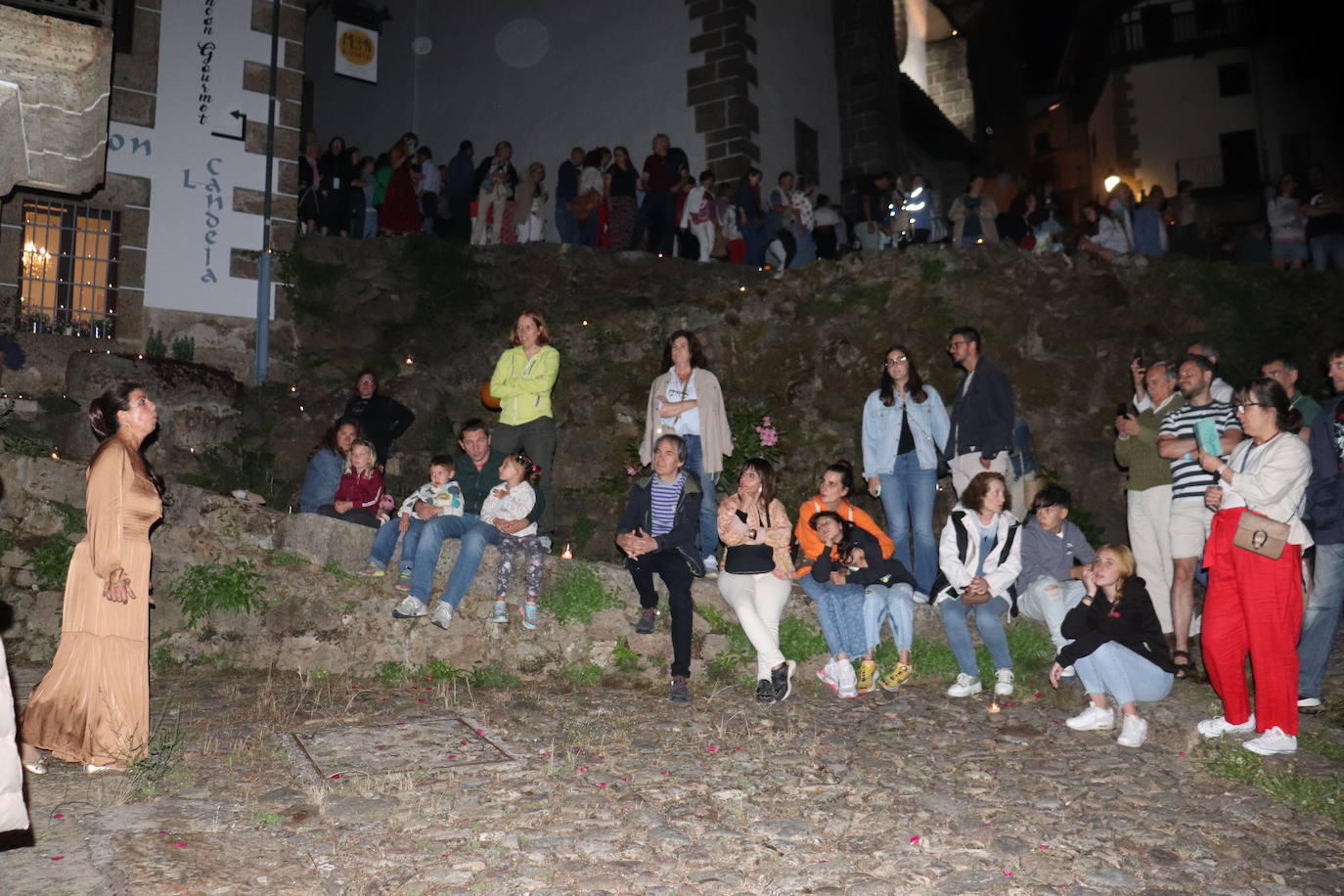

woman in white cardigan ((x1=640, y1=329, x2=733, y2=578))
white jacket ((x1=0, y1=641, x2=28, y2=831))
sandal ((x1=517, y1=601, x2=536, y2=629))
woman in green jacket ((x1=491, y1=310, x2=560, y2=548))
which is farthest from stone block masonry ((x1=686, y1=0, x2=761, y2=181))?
white jacket ((x1=0, y1=641, x2=28, y2=831))

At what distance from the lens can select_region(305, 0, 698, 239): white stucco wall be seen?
18.0m

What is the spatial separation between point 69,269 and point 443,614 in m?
8.42

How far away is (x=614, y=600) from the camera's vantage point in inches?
293

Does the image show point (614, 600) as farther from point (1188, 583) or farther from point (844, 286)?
point (844, 286)

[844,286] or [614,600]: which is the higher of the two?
[844,286]

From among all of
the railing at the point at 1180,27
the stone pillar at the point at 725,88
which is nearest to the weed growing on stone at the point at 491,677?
the stone pillar at the point at 725,88

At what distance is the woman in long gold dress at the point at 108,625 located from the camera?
5.22 m

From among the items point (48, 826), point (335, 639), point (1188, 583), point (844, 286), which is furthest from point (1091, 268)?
point (48, 826)

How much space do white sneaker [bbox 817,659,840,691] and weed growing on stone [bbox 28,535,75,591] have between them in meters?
5.43

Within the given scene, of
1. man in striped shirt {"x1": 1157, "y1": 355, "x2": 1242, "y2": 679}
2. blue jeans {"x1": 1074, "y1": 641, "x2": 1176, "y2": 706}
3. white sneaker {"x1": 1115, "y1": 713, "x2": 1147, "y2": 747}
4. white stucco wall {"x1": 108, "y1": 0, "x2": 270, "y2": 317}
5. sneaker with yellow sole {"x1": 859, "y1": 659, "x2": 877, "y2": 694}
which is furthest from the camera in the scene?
white stucco wall {"x1": 108, "y1": 0, "x2": 270, "y2": 317}

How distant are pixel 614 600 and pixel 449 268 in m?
8.81

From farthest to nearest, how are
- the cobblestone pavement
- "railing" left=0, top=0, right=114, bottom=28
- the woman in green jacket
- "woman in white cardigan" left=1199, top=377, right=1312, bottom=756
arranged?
the woman in green jacket → "woman in white cardigan" left=1199, top=377, right=1312, bottom=756 → the cobblestone pavement → "railing" left=0, top=0, right=114, bottom=28

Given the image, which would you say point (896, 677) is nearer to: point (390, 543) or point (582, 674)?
point (582, 674)

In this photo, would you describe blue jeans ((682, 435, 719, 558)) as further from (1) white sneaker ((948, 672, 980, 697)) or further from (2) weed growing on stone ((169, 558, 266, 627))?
(2) weed growing on stone ((169, 558, 266, 627))
